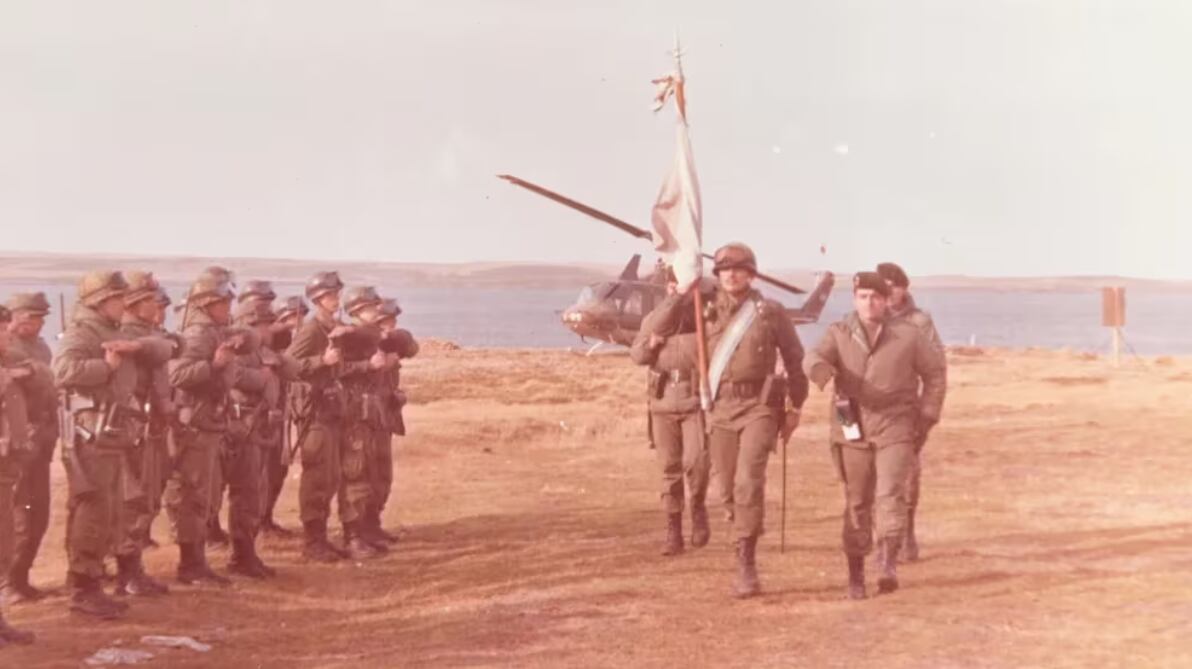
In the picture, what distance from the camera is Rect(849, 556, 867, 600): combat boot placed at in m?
9.59

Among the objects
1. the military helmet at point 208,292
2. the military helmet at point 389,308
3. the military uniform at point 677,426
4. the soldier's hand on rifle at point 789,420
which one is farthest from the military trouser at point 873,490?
the military helmet at point 208,292

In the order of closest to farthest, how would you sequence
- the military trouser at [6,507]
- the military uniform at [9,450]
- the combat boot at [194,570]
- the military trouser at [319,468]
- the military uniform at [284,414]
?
the military uniform at [9,450], the military trouser at [6,507], the combat boot at [194,570], the military trouser at [319,468], the military uniform at [284,414]

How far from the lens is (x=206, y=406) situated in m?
10.3

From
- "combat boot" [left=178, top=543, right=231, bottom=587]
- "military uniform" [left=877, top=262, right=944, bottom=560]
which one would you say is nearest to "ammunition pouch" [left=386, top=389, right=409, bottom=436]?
"combat boot" [left=178, top=543, right=231, bottom=587]

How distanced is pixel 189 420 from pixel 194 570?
3.91 feet

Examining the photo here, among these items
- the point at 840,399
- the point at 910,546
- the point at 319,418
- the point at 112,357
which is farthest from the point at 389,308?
the point at 910,546

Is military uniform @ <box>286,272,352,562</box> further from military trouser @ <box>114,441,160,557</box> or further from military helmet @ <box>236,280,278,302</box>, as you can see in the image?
military trouser @ <box>114,441,160,557</box>

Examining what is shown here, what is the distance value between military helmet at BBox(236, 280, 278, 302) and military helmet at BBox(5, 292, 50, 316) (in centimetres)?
181

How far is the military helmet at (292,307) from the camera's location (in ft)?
41.9

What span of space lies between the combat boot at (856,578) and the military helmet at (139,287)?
5157mm

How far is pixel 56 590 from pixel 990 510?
8798 millimetres

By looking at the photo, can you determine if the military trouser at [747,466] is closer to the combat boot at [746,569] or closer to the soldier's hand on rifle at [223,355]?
the combat boot at [746,569]

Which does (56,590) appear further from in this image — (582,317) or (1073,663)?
(582,317)

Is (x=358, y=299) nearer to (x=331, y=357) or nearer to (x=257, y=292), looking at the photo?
(x=257, y=292)
